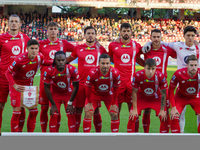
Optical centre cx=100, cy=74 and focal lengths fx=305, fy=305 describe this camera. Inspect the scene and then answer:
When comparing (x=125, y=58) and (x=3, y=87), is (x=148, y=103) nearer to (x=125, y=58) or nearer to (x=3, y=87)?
→ (x=125, y=58)

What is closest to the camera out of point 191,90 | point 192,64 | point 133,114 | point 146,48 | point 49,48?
point 192,64

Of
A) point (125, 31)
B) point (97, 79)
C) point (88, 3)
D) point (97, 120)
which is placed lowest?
point (97, 120)

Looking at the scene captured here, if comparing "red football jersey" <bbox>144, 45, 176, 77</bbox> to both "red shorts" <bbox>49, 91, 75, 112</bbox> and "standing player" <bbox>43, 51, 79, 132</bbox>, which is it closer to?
"standing player" <bbox>43, 51, 79, 132</bbox>

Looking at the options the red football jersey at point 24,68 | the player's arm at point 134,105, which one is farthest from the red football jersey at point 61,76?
the player's arm at point 134,105

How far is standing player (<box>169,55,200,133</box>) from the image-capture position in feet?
16.1

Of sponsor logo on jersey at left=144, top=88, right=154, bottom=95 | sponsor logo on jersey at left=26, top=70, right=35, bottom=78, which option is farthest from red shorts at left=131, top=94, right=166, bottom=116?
sponsor logo on jersey at left=26, top=70, right=35, bottom=78

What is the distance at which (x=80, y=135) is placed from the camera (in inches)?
130

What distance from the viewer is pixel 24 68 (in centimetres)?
506

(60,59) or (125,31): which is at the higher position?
(125,31)

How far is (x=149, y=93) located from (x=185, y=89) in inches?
23.7

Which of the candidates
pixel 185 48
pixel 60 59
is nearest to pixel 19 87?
pixel 60 59

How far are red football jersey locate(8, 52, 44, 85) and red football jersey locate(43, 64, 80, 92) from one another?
0.78 ft

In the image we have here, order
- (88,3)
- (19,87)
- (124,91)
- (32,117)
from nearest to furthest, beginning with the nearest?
(19,87), (32,117), (124,91), (88,3)

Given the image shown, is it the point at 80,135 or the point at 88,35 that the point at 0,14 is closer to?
the point at 88,35
